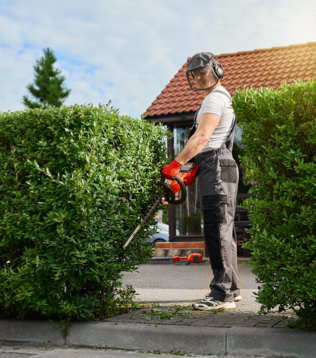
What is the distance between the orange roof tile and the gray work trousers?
6189mm

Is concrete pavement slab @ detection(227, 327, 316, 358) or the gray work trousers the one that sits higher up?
the gray work trousers

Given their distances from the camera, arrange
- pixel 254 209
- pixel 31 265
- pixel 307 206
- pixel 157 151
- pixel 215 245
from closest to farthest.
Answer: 1. pixel 307 206
2. pixel 254 209
3. pixel 31 265
4. pixel 215 245
5. pixel 157 151

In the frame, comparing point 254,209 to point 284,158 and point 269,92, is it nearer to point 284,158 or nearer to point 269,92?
point 284,158

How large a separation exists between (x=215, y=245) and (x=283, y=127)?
1.47 metres

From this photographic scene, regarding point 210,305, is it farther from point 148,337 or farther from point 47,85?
point 47,85

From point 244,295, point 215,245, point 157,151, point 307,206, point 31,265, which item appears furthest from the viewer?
point 244,295

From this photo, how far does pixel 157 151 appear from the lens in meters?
4.36

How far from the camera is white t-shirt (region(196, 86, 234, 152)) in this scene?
4094 mm

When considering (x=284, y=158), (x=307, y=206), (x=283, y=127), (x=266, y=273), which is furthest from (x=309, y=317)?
(x=283, y=127)

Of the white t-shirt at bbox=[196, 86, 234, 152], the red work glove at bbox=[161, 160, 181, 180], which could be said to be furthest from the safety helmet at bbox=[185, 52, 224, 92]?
the red work glove at bbox=[161, 160, 181, 180]

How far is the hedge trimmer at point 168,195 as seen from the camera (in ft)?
12.9

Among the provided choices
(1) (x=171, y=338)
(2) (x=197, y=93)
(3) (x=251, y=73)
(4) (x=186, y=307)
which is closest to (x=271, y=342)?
(1) (x=171, y=338)

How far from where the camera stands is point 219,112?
4.10 m

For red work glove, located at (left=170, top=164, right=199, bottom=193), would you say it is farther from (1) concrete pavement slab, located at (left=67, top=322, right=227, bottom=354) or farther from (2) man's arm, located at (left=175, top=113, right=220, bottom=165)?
(1) concrete pavement slab, located at (left=67, top=322, right=227, bottom=354)
